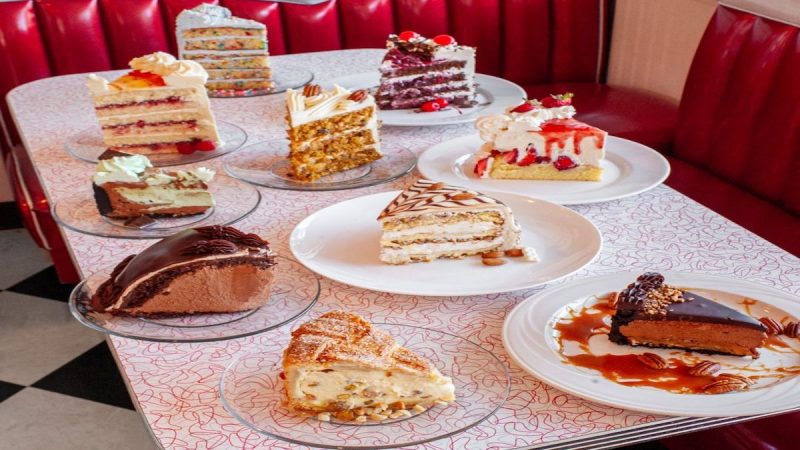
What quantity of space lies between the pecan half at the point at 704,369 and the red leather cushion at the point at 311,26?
2826 millimetres

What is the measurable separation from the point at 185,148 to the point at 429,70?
0.88m

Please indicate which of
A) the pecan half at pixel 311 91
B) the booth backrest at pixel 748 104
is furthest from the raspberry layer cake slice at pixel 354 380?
the booth backrest at pixel 748 104

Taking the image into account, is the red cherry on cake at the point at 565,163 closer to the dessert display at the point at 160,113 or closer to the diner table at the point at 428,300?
the diner table at the point at 428,300

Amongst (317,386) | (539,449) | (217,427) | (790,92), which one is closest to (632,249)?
(539,449)

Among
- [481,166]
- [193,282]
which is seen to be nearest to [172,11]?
[481,166]

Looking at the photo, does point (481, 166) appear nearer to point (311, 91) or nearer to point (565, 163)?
point (565, 163)

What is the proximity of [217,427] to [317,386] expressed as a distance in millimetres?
155

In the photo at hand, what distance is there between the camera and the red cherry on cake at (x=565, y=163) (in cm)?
212

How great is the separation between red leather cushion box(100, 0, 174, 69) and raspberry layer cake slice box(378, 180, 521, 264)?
232cm

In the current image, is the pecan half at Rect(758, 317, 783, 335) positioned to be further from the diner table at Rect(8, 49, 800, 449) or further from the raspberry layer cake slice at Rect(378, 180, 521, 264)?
the raspberry layer cake slice at Rect(378, 180, 521, 264)

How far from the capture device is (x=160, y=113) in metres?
2.34

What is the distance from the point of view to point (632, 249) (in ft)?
5.62

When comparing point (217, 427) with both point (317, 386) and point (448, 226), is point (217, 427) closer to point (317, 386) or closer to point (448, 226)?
point (317, 386)

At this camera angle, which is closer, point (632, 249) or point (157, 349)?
point (157, 349)
